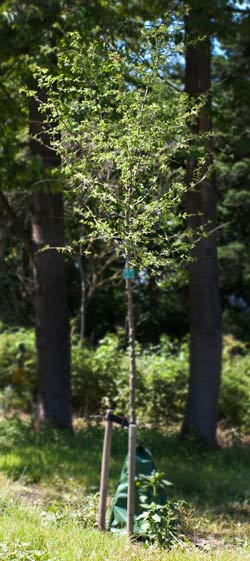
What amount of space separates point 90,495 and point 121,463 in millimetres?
1850

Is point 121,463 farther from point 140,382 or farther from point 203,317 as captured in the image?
point 140,382

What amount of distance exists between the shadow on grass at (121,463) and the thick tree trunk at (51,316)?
459 millimetres

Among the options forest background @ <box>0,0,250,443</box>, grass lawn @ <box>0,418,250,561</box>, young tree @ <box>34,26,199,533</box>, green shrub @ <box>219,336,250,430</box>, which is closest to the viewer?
grass lawn @ <box>0,418,250,561</box>

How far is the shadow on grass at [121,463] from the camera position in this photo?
751cm

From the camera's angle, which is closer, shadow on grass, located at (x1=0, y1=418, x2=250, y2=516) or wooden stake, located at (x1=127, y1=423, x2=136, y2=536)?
wooden stake, located at (x1=127, y1=423, x2=136, y2=536)

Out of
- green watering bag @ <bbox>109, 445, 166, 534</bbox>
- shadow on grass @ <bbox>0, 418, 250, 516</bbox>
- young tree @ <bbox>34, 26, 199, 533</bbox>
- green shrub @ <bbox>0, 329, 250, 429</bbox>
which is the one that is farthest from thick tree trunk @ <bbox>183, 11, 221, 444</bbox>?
young tree @ <bbox>34, 26, 199, 533</bbox>

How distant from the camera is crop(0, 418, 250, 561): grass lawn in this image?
5.07 meters

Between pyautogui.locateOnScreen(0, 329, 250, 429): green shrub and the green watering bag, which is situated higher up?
pyautogui.locateOnScreen(0, 329, 250, 429): green shrub

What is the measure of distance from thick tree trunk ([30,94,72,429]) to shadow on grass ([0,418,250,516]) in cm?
46

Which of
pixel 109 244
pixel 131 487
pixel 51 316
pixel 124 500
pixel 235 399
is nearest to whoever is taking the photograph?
pixel 131 487

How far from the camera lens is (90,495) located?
21.7 ft

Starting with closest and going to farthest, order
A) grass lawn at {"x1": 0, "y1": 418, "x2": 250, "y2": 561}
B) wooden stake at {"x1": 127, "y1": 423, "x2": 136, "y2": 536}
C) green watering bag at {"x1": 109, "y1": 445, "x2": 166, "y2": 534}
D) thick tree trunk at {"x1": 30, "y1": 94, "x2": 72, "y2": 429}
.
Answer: grass lawn at {"x1": 0, "y1": 418, "x2": 250, "y2": 561}
wooden stake at {"x1": 127, "y1": 423, "x2": 136, "y2": 536}
green watering bag at {"x1": 109, "y1": 445, "x2": 166, "y2": 534}
thick tree trunk at {"x1": 30, "y1": 94, "x2": 72, "y2": 429}

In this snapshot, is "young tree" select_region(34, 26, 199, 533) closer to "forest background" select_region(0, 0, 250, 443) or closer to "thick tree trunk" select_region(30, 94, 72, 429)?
"forest background" select_region(0, 0, 250, 443)

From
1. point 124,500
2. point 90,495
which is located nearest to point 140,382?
point 90,495
